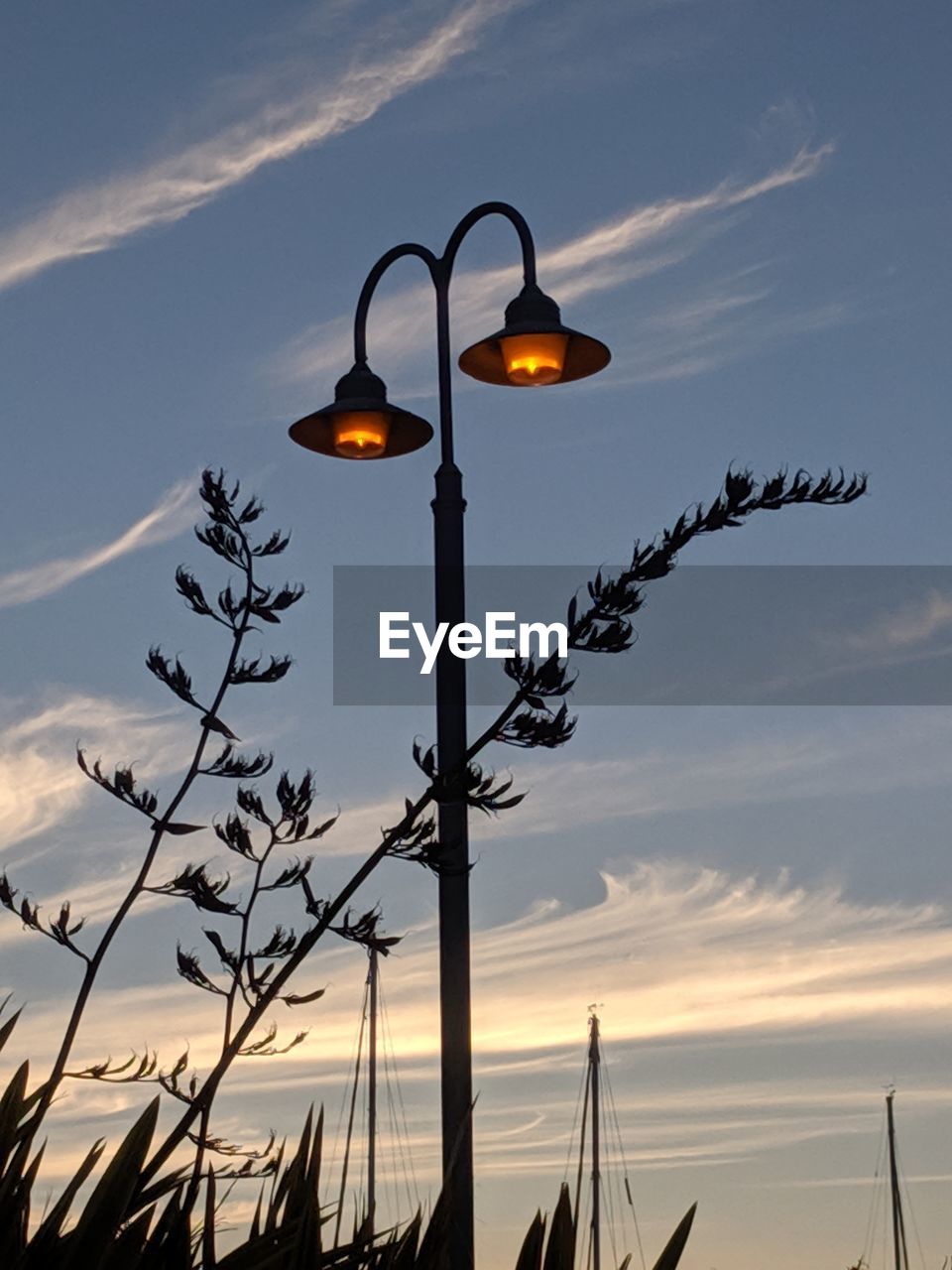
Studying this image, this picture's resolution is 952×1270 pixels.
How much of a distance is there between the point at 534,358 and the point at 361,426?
0.95 metres

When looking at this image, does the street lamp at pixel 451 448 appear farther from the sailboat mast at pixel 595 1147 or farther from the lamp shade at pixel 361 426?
the sailboat mast at pixel 595 1147

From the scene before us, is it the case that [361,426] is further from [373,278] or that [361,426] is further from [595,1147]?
[595,1147]

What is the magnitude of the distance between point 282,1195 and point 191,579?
11.1ft

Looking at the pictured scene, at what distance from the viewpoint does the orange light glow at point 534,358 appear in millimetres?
9289

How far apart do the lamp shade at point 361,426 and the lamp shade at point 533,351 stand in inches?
18.6

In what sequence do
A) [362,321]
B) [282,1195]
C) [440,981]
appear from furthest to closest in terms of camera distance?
[362,321], [440,981], [282,1195]

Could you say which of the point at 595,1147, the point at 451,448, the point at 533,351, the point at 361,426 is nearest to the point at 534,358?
the point at 533,351

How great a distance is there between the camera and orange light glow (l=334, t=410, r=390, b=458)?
962 centimetres

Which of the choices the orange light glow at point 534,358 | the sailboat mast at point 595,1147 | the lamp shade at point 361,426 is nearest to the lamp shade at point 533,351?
the orange light glow at point 534,358

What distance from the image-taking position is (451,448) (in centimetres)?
912

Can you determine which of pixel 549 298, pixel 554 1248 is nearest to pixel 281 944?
pixel 554 1248

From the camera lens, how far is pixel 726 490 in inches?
299

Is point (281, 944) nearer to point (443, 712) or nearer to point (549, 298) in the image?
point (443, 712)

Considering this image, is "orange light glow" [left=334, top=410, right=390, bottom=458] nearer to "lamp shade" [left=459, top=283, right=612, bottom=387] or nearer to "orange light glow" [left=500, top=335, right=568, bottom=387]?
"lamp shade" [left=459, top=283, right=612, bottom=387]
